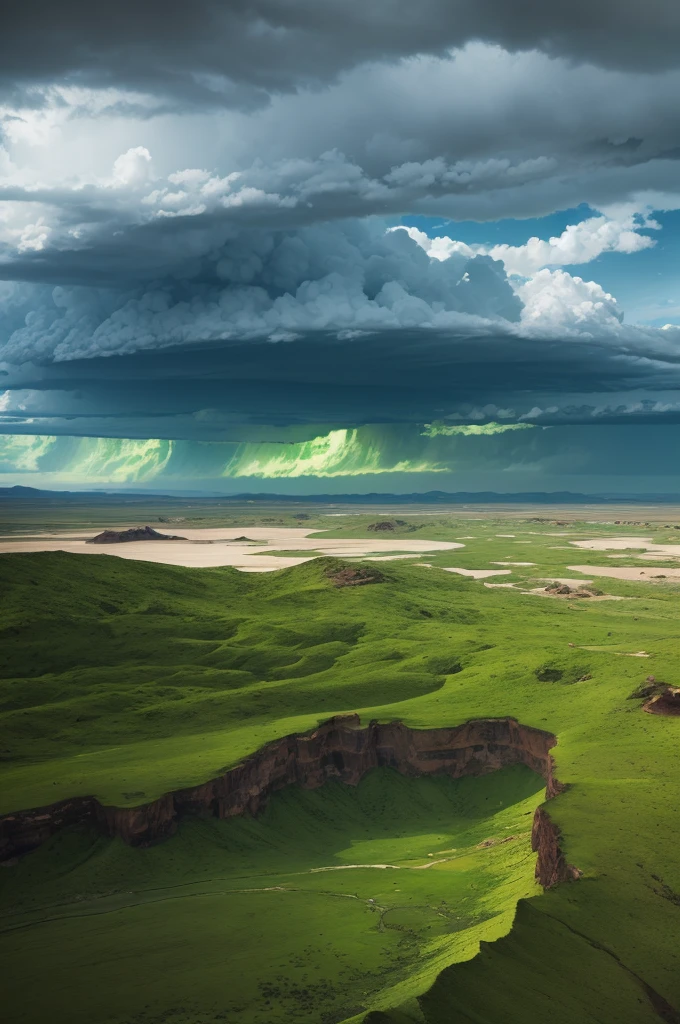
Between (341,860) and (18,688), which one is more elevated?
(18,688)

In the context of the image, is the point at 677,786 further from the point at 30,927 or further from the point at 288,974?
the point at 30,927

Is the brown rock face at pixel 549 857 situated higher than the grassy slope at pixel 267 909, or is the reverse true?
the brown rock face at pixel 549 857

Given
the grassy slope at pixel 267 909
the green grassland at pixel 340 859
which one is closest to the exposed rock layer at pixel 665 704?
the green grassland at pixel 340 859

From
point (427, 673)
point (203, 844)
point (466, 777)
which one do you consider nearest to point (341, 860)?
point (203, 844)

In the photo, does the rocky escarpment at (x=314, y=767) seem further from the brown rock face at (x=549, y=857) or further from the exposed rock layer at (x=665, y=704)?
the exposed rock layer at (x=665, y=704)

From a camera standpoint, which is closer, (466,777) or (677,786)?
(677,786)

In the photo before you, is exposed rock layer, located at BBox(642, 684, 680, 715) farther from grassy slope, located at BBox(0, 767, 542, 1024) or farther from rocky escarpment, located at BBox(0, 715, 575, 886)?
grassy slope, located at BBox(0, 767, 542, 1024)

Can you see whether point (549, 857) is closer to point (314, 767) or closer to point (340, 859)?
point (340, 859)

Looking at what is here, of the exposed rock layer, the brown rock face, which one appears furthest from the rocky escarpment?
the exposed rock layer
